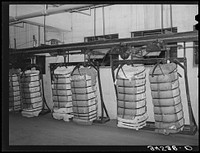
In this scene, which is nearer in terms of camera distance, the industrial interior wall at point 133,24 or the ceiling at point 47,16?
the ceiling at point 47,16

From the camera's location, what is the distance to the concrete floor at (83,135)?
14.0 ft

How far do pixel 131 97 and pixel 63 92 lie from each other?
2.15 metres

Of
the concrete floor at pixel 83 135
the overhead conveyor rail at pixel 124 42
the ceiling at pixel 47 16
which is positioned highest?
the ceiling at pixel 47 16

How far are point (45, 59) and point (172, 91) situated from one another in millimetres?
4967

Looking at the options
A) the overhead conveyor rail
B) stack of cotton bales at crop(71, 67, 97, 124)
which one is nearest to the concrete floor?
stack of cotton bales at crop(71, 67, 97, 124)

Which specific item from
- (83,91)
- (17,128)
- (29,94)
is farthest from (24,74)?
(83,91)

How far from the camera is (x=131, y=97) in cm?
465

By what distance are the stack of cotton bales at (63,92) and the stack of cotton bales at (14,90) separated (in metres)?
2.10

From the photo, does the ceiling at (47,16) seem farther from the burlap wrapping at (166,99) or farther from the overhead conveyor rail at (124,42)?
the burlap wrapping at (166,99)

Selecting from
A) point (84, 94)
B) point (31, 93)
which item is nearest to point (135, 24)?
point (84, 94)

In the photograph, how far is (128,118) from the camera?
15.5ft

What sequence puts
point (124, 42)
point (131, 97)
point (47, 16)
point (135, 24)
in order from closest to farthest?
1. point (124, 42)
2. point (131, 97)
3. point (135, 24)
4. point (47, 16)

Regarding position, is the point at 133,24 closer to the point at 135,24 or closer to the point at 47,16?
the point at 135,24

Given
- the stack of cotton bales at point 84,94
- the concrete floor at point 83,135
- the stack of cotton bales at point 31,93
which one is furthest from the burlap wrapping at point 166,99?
the stack of cotton bales at point 31,93
